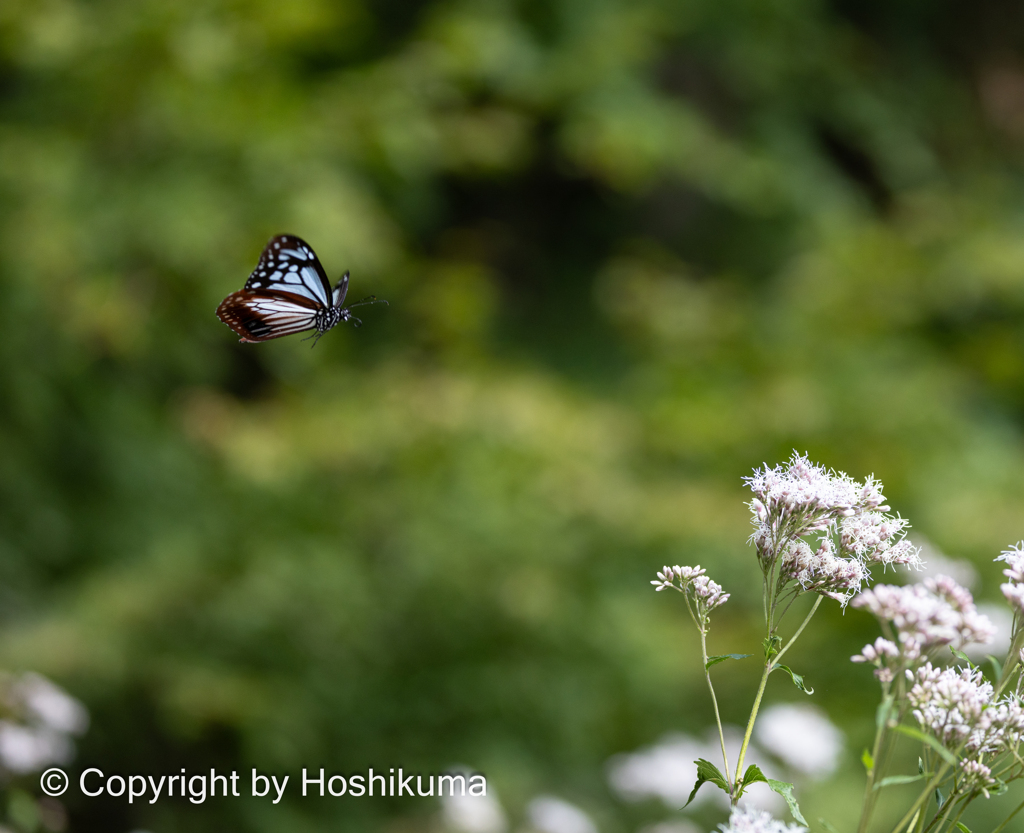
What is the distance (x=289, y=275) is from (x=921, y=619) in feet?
4.58

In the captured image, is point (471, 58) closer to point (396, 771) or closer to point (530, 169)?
point (530, 169)

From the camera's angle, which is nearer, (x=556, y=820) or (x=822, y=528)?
(x=822, y=528)

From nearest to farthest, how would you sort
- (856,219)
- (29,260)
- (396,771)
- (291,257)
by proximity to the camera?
(291,257) < (29,260) < (396,771) < (856,219)

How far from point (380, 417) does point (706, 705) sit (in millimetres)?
1997

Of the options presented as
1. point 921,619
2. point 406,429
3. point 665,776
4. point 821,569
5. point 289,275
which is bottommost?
point 921,619

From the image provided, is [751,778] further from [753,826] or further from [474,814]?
[474,814]

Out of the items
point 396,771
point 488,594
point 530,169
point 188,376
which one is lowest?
point 396,771

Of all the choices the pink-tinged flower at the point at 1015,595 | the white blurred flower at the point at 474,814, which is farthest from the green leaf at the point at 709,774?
the white blurred flower at the point at 474,814

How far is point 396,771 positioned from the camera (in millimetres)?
3590

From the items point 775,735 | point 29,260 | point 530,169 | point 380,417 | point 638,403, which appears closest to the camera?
point 775,735

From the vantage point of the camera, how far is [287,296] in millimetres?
1790

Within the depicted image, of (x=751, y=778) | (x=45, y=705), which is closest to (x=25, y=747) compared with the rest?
(x=45, y=705)

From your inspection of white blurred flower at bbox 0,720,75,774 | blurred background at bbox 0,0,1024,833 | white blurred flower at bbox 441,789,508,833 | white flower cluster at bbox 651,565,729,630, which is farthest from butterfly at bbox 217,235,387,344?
white blurred flower at bbox 441,789,508,833

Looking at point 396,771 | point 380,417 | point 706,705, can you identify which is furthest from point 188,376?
point 706,705
